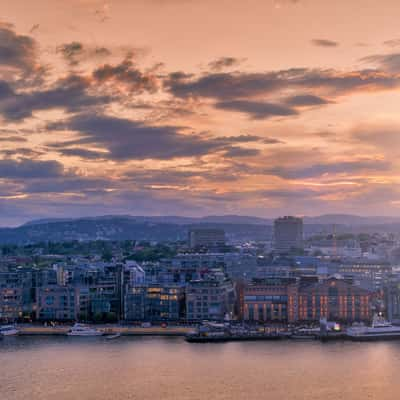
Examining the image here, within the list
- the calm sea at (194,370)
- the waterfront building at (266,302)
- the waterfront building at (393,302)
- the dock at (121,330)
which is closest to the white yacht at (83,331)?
the dock at (121,330)

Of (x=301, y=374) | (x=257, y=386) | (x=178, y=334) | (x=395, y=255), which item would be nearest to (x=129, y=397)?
(x=257, y=386)

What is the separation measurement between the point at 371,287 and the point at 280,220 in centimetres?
6327

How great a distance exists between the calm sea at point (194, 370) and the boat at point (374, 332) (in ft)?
2.66

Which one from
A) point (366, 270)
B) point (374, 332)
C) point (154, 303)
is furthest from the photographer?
point (366, 270)

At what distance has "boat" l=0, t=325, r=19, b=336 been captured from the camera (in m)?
31.5

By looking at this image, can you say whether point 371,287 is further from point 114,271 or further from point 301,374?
point 301,374

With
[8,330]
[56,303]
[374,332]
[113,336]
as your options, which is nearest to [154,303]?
[56,303]

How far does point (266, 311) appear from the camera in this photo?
110 ft

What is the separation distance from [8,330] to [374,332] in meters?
13.7

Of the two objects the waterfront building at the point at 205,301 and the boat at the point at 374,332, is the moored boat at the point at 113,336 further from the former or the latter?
the boat at the point at 374,332

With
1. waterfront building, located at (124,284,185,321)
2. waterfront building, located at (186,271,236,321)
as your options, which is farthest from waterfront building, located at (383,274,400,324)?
waterfront building, located at (124,284,185,321)

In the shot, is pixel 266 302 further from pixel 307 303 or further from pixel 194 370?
pixel 194 370

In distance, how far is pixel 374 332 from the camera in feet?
98.2

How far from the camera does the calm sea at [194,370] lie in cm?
2109
